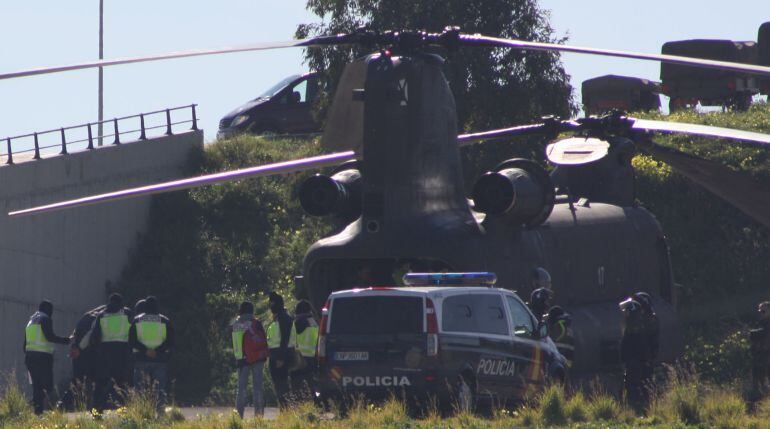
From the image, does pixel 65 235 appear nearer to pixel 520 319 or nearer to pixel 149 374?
pixel 149 374

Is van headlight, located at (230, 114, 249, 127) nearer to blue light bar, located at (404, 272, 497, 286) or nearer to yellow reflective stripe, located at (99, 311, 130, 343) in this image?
yellow reflective stripe, located at (99, 311, 130, 343)

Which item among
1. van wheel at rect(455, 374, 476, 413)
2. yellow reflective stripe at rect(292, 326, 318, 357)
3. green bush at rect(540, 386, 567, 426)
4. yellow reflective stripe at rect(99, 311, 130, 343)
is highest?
green bush at rect(540, 386, 567, 426)

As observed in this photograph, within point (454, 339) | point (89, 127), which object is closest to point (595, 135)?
point (454, 339)

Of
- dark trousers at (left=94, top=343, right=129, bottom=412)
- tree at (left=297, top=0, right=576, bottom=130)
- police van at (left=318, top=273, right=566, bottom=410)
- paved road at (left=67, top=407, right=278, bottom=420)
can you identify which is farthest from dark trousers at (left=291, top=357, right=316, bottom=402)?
tree at (left=297, top=0, right=576, bottom=130)

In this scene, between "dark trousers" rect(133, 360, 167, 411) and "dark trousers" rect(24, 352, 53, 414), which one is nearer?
"dark trousers" rect(133, 360, 167, 411)

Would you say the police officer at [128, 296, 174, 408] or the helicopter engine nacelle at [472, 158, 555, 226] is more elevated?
the helicopter engine nacelle at [472, 158, 555, 226]

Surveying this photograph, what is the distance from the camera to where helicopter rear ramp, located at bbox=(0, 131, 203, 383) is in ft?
95.1

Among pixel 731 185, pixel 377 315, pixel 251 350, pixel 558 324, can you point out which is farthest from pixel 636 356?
pixel 251 350

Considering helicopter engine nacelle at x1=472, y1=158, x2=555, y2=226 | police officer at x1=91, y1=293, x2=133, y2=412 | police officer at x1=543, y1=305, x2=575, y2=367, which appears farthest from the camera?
police officer at x1=91, y1=293, x2=133, y2=412

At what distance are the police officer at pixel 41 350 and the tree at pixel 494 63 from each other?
16836 mm

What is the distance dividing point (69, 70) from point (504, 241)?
618cm

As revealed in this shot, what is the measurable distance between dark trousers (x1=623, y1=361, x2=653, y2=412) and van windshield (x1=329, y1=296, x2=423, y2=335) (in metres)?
4.19

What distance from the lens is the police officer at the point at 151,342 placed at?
18875mm

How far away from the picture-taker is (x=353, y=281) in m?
18.1
